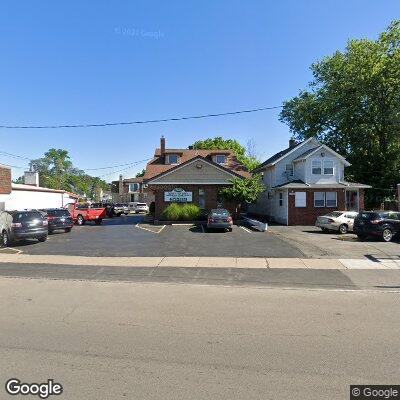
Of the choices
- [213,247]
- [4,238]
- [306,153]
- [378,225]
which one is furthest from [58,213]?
[306,153]

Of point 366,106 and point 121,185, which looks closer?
point 366,106

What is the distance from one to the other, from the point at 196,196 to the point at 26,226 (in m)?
16.3

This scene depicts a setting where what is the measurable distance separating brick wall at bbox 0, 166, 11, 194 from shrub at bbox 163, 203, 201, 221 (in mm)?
13063

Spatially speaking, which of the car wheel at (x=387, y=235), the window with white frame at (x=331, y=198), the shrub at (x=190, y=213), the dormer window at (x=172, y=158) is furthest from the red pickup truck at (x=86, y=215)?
the car wheel at (x=387, y=235)

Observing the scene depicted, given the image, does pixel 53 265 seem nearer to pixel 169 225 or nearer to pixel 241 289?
pixel 241 289

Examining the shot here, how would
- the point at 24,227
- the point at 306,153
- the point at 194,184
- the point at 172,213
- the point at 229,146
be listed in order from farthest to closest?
the point at 229,146 < the point at 306,153 < the point at 194,184 < the point at 172,213 < the point at 24,227

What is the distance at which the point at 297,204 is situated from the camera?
31609 millimetres

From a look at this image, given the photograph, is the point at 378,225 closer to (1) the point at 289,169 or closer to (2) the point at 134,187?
(1) the point at 289,169

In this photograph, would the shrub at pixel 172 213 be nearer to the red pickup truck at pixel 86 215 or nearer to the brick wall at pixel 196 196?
the brick wall at pixel 196 196

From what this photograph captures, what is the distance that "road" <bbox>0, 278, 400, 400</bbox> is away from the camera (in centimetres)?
458

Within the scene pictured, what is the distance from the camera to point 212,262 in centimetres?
1450

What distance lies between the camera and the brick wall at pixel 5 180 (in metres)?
32.2

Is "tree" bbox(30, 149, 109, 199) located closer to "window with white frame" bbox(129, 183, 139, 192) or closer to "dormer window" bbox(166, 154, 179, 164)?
"window with white frame" bbox(129, 183, 139, 192)

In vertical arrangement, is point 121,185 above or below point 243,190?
above
